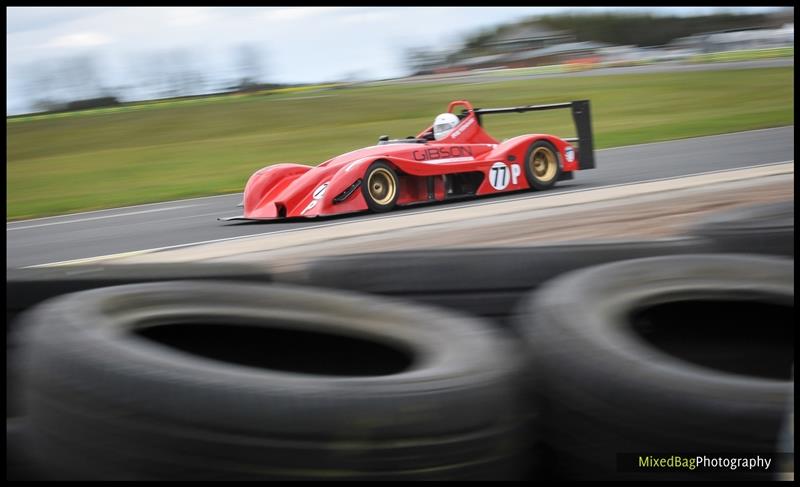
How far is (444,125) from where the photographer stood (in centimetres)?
1004

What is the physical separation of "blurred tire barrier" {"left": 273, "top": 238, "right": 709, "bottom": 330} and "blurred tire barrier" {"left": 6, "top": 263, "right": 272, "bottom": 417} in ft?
0.61

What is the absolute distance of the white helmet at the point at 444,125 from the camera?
32.7 ft

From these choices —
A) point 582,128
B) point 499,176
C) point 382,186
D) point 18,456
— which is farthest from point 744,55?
point 18,456

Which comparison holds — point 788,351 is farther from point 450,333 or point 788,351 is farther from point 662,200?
point 662,200

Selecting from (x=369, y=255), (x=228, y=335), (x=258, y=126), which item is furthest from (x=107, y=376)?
(x=258, y=126)

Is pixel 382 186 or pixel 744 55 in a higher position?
pixel 744 55

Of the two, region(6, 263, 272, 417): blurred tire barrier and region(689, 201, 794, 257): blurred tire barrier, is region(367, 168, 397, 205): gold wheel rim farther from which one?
region(6, 263, 272, 417): blurred tire barrier

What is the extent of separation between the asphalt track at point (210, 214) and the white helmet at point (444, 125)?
90cm

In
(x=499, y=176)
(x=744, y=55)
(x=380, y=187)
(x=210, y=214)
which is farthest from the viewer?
(x=744, y=55)

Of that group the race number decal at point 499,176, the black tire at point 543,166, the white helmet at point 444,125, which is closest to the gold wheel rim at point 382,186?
the white helmet at point 444,125

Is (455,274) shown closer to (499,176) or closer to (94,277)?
(94,277)

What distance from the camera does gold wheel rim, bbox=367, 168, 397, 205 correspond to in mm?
8781

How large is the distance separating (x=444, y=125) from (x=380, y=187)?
155 cm

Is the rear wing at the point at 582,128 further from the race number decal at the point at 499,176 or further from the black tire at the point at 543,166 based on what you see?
the race number decal at the point at 499,176
